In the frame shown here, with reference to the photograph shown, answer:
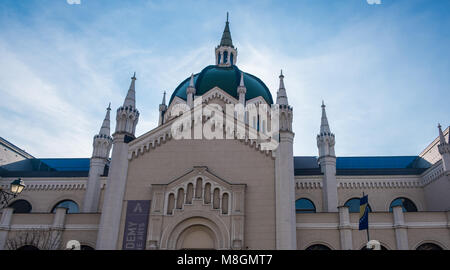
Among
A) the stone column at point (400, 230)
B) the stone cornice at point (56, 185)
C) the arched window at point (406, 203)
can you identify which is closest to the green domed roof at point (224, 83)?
the stone cornice at point (56, 185)

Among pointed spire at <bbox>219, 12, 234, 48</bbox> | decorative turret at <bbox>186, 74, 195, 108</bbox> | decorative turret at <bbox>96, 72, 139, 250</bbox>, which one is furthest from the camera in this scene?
pointed spire at <bbox>219, 12, 234, 48</bbox>

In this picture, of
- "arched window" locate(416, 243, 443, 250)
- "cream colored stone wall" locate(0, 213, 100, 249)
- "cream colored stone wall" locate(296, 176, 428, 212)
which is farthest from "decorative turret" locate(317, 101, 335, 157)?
"cream colored stone wall" locate(0, 213, 100, 249)

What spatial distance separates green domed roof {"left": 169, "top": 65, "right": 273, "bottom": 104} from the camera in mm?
37844

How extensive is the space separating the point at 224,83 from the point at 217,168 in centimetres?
1630

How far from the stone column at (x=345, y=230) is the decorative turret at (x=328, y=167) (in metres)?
7.04

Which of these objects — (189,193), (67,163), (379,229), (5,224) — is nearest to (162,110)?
(189,193)

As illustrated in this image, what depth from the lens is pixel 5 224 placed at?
84.3 ft

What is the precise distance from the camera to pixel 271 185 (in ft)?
75.7

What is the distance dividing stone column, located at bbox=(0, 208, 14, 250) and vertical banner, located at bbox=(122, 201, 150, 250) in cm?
1008

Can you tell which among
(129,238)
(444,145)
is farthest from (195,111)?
(444,145)

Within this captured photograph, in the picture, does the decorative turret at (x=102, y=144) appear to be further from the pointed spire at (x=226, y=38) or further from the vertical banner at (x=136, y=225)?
the pointed spire at (x=226, y=38)

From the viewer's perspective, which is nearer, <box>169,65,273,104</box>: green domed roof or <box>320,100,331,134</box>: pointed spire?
<box>320,100,331,134</box>: pointed spire

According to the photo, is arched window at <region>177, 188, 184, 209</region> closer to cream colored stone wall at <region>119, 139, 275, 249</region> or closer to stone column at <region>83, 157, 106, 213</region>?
cream colored stone wall at <region>119, 139, 275, 249</region>
